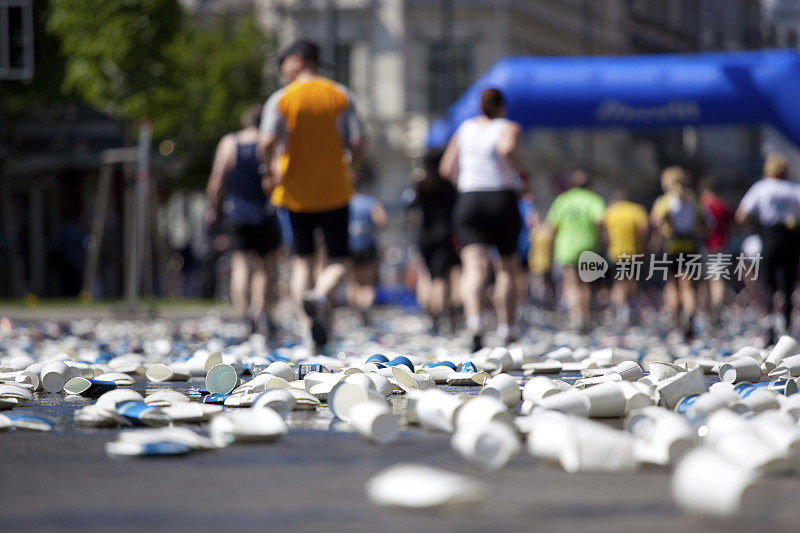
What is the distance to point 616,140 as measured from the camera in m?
52.8

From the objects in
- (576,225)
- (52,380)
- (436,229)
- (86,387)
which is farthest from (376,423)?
(576,225)

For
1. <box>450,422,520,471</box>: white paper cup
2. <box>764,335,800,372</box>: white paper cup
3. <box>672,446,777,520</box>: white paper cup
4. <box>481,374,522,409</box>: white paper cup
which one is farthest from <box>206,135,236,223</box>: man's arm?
<box>672,446,777,520</box>: white paper cup

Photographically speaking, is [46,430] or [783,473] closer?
[783,473]

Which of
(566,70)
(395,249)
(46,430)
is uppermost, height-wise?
(566,70)

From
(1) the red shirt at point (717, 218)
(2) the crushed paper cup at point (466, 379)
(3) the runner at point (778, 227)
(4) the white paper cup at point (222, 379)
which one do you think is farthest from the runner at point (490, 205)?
(1) the red shirt at point (717, 218)

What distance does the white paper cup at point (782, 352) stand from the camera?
6055 millimetres

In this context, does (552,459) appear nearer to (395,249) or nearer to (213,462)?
(213,462)

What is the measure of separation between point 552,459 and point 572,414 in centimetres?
86

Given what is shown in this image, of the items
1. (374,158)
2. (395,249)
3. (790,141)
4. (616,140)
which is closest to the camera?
(790,141)

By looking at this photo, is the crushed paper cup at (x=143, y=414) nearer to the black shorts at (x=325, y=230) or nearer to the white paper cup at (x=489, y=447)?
the white paper cup at (x=489, y=447)

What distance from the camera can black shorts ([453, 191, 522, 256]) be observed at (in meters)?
9.05

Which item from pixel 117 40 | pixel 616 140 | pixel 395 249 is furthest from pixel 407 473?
pixel 616 140

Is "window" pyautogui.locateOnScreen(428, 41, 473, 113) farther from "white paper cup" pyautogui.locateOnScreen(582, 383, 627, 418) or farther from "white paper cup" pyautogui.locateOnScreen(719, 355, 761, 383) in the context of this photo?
"white paper cup" pyautogui.locateOnScreen(582, 383, 627, 418)

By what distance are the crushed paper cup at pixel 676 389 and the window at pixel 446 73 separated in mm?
37667
